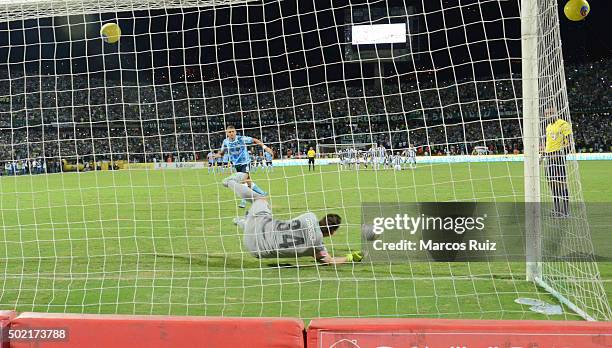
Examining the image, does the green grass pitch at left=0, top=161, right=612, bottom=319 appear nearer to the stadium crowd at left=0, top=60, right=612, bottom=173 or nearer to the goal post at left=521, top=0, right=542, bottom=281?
the goal post at left=521, top=0, right=542, bottom=281

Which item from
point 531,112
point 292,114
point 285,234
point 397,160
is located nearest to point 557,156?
A: point 531,112

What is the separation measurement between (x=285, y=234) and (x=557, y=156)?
2.89m

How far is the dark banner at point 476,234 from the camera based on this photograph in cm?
531

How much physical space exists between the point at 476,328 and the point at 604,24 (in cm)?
3717

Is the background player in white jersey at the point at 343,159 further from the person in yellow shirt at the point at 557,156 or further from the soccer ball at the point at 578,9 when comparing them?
the soccer ball at the point at 578,9

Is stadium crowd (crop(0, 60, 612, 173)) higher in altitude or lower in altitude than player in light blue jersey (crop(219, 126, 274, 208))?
higher

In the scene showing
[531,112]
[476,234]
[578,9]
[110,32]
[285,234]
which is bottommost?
[476,234]

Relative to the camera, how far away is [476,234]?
6.05 m

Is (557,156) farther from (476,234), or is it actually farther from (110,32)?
(110,32)

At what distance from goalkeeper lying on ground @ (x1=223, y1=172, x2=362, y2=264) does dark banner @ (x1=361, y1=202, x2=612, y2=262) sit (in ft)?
1.66

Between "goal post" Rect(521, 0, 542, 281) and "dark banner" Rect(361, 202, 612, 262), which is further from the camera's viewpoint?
"dark banner" Rect(361, 202, 612, 262)

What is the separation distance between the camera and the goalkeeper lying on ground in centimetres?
591

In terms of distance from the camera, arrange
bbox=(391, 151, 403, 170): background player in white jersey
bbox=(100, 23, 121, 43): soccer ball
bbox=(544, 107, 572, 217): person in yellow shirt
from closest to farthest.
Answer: bbox=(544, 107, 572, 217): person in yellow shirt, bbox=(100, 23, 121, 43): soccer ball, bbox=(391, 151, 403, 170): background player in white jersey

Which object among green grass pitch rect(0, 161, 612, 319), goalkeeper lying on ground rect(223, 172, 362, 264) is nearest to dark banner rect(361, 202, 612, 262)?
green grass pitch rect(0, 161, 612, 319)
